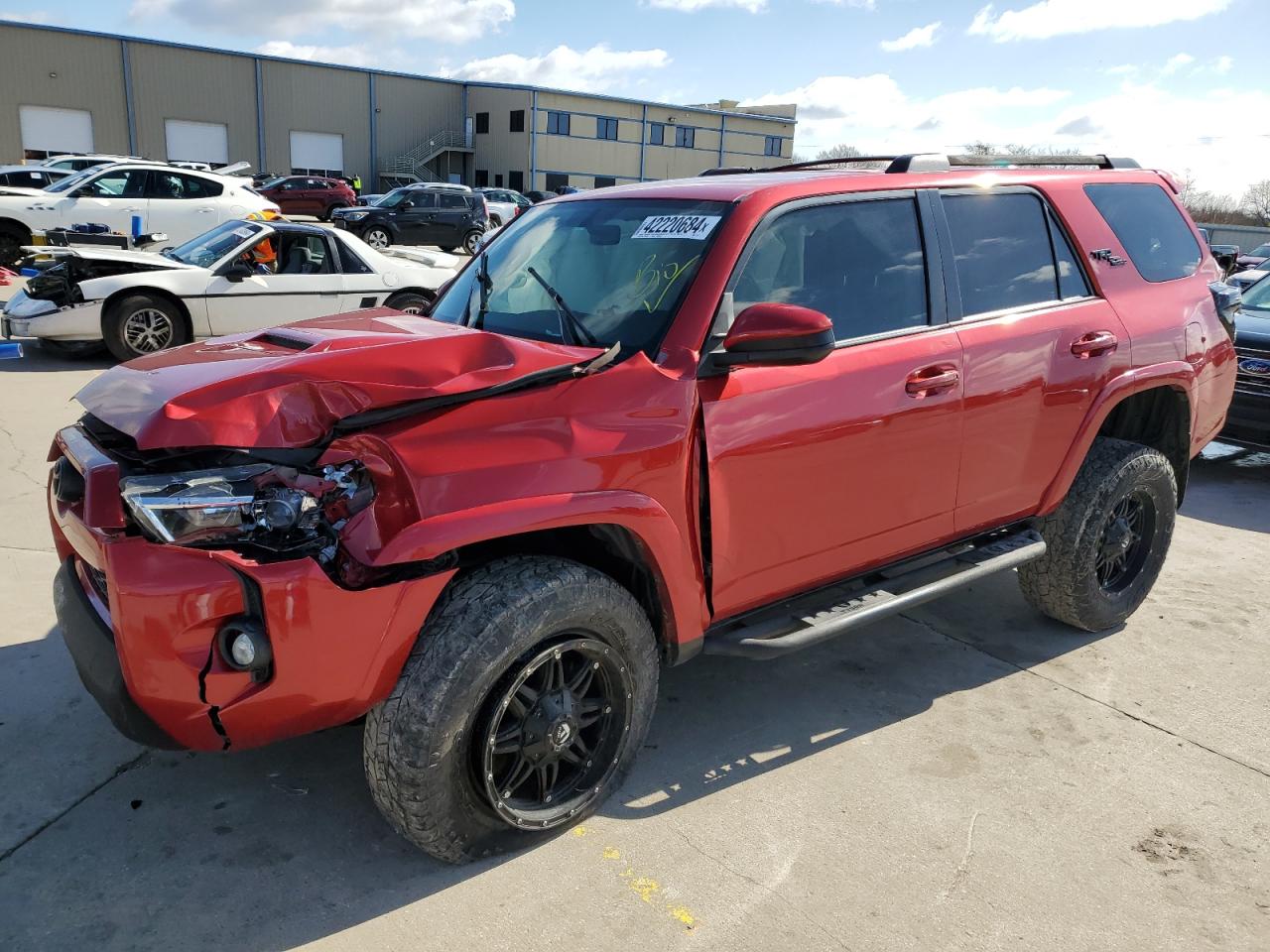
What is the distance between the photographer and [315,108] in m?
51.7

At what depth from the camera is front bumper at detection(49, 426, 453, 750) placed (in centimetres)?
221

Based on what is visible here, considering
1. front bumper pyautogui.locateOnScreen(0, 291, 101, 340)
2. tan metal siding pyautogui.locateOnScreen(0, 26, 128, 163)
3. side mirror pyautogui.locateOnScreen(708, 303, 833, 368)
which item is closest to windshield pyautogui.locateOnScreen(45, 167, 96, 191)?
front bumper pyautogui.locateOnScreen(0, 291, 101, 340)

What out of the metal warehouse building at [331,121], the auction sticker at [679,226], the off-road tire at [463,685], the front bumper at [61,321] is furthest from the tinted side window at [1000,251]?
the metal warehouse building at [331,121]

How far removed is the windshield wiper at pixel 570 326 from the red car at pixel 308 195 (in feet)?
101

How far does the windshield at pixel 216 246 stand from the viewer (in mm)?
9188

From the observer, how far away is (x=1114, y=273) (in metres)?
4.11

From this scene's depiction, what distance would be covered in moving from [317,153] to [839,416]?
55.4m

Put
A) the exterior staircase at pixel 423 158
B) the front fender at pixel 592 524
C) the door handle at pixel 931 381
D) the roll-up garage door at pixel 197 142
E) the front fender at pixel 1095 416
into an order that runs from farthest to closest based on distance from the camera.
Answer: the exterior staircase at pixel 423 158 → the roll-up garage door at pixel 197 142 → the front fender at pixel 1095 416 → the door handle at pixel 931 381 → the front fender at pixel 592 524

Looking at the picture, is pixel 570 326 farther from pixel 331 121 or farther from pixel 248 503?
pixel 331 121

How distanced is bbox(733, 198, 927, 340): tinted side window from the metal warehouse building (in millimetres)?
50242

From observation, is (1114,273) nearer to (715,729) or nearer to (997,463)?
(997,463)

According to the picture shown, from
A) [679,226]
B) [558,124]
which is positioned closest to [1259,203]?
[558,124]

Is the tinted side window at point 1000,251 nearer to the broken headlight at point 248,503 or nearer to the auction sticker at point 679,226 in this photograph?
the auction sticker at point 679,226

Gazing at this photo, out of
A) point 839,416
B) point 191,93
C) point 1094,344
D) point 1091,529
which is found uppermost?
point 191,93
